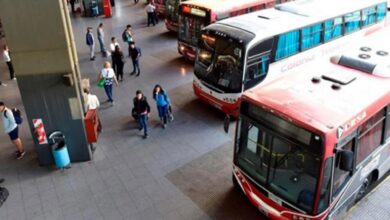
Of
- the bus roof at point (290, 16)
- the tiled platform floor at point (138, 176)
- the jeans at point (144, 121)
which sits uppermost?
the bus roof at point (290, 16)

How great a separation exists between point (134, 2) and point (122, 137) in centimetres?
1869

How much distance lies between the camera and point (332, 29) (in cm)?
1288

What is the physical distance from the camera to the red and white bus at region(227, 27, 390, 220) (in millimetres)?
5871

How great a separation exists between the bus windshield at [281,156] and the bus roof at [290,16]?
182 inches

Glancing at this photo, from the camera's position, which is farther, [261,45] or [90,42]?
[90,42]

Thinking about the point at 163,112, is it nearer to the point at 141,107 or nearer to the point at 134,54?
the point at 141,107

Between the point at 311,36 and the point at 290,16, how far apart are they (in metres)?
0.98

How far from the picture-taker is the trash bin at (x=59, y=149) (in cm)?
903

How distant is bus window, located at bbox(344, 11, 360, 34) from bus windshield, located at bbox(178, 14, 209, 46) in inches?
208

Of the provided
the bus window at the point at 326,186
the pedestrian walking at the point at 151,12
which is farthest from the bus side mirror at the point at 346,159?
the pedestrian walking at the point at 151,12

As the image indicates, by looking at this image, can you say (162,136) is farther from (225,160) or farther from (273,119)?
(273,119)

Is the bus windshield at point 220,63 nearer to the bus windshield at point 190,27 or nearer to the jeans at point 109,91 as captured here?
the jeans at point 109,91

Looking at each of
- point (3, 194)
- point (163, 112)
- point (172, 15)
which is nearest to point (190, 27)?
point (172, 15)

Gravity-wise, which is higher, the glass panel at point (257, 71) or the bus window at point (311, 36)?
the bus window at point (311, 36)
